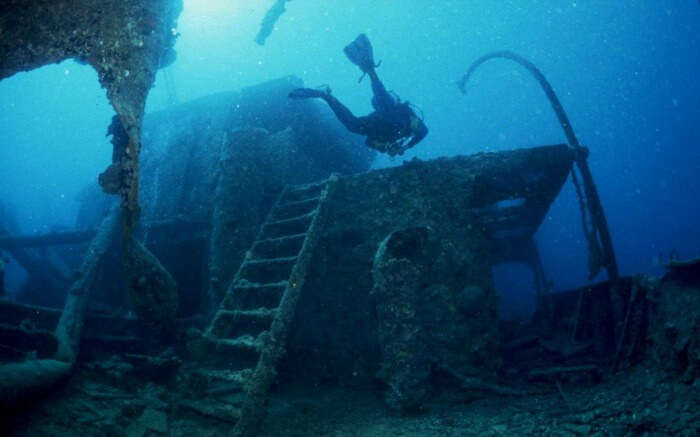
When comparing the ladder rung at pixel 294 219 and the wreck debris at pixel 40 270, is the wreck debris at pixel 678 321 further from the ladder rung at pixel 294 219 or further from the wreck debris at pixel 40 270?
the wreck debris at pixel 40 270

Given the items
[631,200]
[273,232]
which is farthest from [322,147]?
[631,200]

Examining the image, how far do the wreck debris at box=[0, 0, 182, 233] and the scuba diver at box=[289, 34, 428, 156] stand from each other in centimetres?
343

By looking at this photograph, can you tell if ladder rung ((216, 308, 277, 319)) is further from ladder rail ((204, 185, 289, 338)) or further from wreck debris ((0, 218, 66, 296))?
wreck debris ((0, 218, 66, 296))

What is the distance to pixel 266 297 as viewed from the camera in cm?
501

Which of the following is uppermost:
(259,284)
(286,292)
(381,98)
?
(381,98)

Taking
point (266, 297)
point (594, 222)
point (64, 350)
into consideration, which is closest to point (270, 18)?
point (266, 297)

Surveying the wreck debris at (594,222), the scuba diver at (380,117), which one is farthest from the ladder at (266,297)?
the wreck debris at (594,222)

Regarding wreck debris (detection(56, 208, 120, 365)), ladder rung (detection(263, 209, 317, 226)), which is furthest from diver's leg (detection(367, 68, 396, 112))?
wreck debris (detection(56, 208, 120, 365))

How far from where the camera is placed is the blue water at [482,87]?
99.8 m

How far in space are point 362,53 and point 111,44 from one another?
4.29 m

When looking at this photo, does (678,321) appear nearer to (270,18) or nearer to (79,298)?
(270,18)

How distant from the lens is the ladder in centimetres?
387

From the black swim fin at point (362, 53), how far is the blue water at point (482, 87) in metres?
78.4

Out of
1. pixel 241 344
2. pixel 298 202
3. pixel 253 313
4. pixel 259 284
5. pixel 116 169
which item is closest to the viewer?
pixel 116 169
